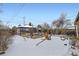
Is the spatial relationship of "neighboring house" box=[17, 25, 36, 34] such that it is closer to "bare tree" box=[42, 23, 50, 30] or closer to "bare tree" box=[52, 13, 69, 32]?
"bare tree" box=[42, 23, 50, 30]

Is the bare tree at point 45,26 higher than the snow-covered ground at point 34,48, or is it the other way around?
the bare tree at point 45,26

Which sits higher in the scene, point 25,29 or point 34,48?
point 25,29

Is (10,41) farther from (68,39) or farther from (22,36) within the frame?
(68,39)

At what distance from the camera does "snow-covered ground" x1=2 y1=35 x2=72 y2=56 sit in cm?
396

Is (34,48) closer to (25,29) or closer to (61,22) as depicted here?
(25,29)

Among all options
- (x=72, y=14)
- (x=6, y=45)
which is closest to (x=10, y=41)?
(x=6, y=45)

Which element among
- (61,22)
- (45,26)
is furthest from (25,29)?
(61,22)

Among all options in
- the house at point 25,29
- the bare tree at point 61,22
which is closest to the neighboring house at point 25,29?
the house at point 25,29

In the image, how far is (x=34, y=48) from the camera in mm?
3971

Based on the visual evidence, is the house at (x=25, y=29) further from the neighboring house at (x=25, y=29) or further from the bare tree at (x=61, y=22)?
the bare tree at (x=61, y=22)

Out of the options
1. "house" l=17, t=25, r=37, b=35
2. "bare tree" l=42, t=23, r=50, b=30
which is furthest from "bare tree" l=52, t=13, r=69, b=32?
"house" l=17, t=25, r=37, b=35

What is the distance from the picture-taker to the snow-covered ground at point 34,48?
396 cm

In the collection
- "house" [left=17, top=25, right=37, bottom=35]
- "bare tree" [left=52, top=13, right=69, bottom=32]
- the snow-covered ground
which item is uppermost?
"bare tree" [left=52, top=13, right=69, bottom=32]

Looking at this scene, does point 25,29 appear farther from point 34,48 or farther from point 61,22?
point 61,22
